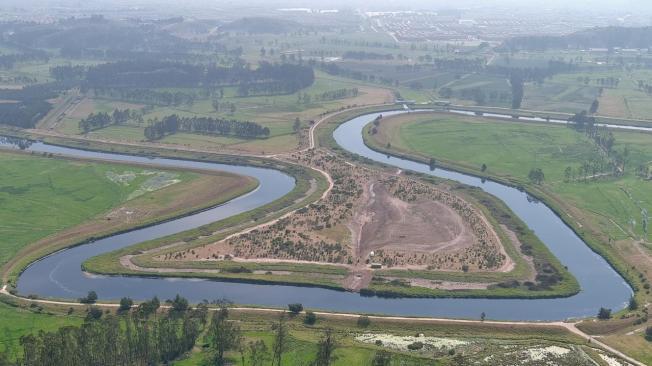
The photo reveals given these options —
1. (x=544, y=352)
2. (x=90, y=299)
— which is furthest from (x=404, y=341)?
(x=90, y=299)

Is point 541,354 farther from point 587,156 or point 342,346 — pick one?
point 587,156

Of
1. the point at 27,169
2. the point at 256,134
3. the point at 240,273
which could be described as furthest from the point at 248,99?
the point at 240,273

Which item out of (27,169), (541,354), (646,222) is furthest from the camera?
(27,169)

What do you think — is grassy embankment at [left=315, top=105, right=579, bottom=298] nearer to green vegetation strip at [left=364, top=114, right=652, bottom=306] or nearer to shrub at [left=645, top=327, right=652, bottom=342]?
green vegetation strip at [left=364, top=114, right=652, bottom=306]

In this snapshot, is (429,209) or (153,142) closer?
(429,209)

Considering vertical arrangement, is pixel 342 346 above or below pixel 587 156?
below

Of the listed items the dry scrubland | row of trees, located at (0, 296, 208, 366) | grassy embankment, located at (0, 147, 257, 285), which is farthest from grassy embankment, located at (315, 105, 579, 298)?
grassy embankment, located at (0, 147, 257, 285)

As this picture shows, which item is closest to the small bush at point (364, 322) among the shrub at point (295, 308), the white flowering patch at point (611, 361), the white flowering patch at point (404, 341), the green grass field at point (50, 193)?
the white flowering patch at point (404, 341)

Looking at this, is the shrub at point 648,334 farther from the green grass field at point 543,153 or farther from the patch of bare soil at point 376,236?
the green grass field at point 543,153
